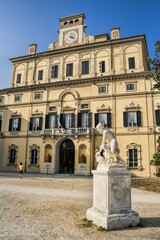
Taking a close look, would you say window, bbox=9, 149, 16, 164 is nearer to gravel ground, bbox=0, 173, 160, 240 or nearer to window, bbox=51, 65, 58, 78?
window, bbox=51, 65, 58, 78

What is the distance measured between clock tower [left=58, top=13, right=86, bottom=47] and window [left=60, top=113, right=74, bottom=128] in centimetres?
1100

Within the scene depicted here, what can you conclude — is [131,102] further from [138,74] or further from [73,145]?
[73,145]

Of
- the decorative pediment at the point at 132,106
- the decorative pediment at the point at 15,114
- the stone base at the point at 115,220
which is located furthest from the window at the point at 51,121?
the stone base at the point at 115,220

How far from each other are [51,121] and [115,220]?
2264 cm

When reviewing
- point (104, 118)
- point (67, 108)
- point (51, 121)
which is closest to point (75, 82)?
point (67, 108)

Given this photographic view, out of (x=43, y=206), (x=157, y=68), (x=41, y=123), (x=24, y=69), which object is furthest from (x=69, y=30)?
(x=43, y=206)

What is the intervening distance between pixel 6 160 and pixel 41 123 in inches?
295

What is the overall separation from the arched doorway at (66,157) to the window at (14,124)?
733 centimetres

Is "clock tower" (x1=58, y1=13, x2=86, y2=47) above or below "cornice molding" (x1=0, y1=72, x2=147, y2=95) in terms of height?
above

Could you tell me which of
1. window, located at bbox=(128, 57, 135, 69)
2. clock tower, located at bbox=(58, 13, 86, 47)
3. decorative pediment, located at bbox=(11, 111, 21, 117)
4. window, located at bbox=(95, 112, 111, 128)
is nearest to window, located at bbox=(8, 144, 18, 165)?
decorative pediment, located at bbox=(11, 111, 21, 117)

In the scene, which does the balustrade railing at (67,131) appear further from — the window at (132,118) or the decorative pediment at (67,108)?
the window at (132,118)

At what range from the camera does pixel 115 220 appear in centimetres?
571

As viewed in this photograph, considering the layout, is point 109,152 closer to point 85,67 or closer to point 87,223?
point 87,223

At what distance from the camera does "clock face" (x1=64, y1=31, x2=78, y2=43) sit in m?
29.8
